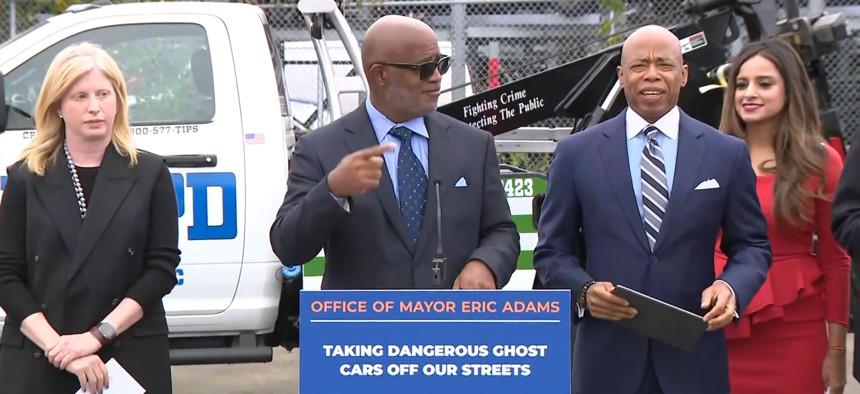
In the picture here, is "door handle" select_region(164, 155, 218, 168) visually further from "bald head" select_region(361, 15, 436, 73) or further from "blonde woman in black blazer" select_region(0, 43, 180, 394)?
"bald head" select_region(361, 15, 436, 73)

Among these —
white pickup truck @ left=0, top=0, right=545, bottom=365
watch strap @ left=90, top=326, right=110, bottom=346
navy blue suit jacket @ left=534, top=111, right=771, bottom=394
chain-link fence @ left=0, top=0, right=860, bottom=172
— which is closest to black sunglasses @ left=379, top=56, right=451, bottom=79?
navy blue suit jacket @ left=534, top=111, right=771, bottom=394

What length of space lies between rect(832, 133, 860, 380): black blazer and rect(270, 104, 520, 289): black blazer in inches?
40.1

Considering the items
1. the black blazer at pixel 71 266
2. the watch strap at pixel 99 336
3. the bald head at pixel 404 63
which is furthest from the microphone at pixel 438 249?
the watch strap at pixel 99 336

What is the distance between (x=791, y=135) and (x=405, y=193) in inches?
64.6

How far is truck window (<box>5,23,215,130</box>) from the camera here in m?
6.29

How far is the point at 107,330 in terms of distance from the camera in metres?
3.96

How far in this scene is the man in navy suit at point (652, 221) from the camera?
380 cm

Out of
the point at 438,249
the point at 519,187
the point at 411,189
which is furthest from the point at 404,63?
the point at 519,187

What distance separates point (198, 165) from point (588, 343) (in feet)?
9.20

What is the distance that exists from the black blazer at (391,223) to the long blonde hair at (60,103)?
706 mm

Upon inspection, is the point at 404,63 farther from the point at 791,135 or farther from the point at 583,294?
the point at 791,135

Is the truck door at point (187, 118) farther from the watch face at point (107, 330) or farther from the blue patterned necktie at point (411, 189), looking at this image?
the blue patterned necktie at point (411, 189)

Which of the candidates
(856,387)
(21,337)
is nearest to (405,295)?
(21,337)

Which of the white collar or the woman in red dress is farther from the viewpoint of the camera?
the woman in red dress
